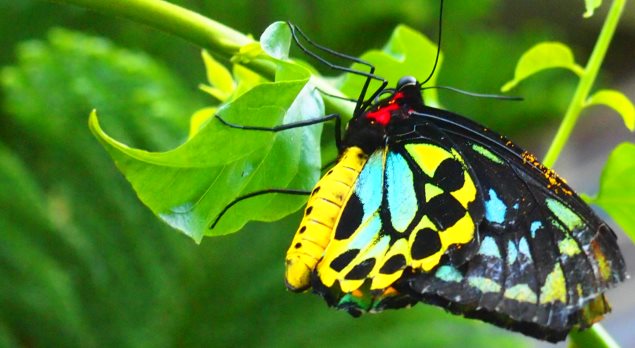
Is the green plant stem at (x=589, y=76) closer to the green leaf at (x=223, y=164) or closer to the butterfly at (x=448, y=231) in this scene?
the butterfly at (x=448, y=231)

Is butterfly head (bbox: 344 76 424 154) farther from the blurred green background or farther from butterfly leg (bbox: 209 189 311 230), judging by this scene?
the blurred green background

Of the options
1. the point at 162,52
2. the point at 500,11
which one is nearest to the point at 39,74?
the point at 162,52

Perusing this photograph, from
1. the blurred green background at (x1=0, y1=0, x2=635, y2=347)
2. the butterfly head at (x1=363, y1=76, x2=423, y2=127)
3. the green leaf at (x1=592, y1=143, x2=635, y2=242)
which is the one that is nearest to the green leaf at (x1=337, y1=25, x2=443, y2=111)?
the butterfly head at (x1=363, y1=76, x2=423, y2=127)

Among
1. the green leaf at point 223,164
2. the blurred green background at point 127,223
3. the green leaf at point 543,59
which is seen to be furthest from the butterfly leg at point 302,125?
the blurred green background at point 127,223

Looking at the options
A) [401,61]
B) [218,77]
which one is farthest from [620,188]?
[218,77]

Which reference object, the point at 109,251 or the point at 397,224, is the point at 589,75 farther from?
the point at 109,251

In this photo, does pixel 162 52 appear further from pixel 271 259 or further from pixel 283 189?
pixel 283 189
